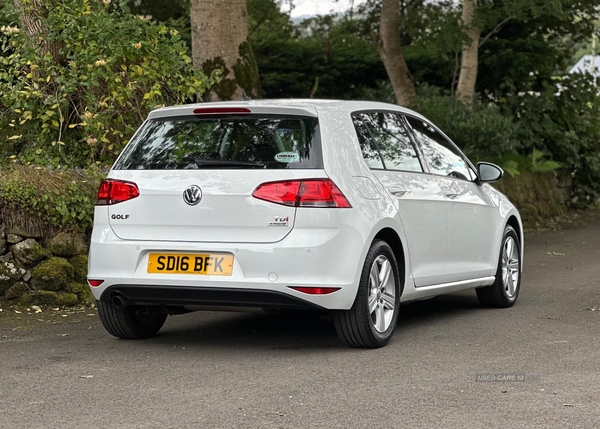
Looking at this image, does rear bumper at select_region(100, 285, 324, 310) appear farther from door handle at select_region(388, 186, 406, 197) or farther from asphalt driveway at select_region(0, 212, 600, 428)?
door handle at select_region(388, 186, 406, 197)

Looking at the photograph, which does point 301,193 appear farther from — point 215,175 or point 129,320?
point 129,320

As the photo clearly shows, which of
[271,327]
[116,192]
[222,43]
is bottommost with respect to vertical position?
[271,327]

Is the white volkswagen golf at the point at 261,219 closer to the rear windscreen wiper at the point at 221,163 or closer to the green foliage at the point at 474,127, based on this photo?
the rear windscreen wiper at the point at 221,163

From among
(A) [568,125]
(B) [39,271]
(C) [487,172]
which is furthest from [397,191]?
(A) [568,125]

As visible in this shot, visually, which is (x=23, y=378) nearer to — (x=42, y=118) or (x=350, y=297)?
(x=350, y=297)

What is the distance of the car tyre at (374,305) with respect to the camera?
717cm

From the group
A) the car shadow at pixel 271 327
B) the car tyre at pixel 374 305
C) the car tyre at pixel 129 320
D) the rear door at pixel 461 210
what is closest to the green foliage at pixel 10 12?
Answer: the car shadow at pixel 271 327

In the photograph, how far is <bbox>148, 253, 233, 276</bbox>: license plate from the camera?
6953 mm

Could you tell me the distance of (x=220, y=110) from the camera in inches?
291

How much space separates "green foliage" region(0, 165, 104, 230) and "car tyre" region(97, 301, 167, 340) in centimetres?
207

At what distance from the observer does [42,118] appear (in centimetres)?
1138

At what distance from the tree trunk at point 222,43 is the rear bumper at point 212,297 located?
6.29 meters

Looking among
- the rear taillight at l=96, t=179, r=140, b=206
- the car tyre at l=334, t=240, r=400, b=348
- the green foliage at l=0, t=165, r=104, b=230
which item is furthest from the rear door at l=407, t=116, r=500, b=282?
the green foliage at l=0, t=165, r=104, b=230

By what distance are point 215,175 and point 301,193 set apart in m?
0.60
